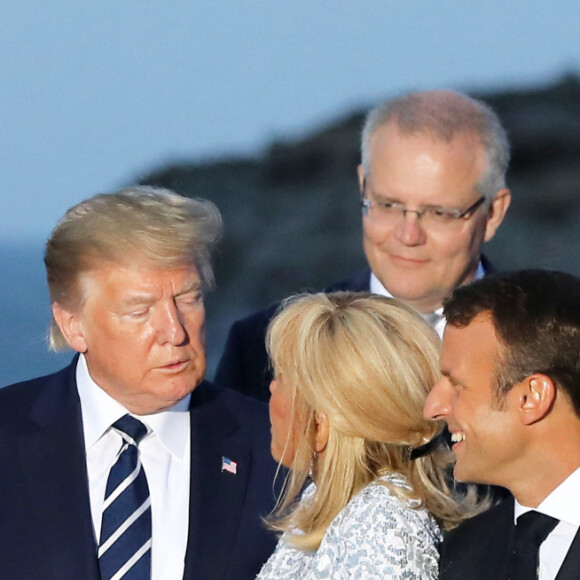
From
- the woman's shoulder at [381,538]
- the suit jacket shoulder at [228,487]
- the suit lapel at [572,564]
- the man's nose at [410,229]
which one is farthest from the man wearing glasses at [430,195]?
the suit lapel at [572,564]

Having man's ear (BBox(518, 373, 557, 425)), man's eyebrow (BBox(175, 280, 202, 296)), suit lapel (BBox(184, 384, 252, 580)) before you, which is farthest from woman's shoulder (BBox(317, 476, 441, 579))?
man's eyebrow (BBox(175, 280, 202, 296))

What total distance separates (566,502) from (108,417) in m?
1.16

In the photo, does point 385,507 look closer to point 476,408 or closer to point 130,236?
point 476,408

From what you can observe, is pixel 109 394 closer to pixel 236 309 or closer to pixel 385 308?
pixel 385 308

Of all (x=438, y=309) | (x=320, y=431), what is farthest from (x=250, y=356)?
(x=320, y=431)

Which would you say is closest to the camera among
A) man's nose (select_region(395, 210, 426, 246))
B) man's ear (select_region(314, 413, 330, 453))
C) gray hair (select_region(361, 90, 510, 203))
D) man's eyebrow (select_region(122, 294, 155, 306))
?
man's ear (select_region(314, 413, 330, 453))

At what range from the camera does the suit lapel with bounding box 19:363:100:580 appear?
2.85 metres

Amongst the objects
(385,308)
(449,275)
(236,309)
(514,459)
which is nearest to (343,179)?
(236,309)

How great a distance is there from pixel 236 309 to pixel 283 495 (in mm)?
2260

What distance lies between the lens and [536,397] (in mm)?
2355

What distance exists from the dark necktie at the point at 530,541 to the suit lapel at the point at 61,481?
0.98 m

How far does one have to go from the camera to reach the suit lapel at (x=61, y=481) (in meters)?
2.85

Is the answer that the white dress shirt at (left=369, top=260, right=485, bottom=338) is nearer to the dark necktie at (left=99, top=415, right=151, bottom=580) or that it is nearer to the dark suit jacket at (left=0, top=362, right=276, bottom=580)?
the dark suit jacket at (left=0, top=362, right=276, bottom=580)

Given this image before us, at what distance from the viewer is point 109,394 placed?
120 inches
